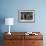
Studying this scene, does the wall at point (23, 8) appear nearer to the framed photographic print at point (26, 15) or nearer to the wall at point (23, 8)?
the wall at point (23, 8)

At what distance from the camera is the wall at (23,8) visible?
15.1ft

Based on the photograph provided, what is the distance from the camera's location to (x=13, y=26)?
4.62m

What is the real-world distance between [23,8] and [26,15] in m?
0.27

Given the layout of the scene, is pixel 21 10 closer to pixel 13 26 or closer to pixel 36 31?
pixel 13 26

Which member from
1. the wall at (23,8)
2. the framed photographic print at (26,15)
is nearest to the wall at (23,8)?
the wall at (23,8)

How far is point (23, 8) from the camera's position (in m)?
4.59

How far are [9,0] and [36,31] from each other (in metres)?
1.44

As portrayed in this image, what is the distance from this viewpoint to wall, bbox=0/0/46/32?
4590 mm

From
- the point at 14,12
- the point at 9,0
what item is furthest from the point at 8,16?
the point at 9,0

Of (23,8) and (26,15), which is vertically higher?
(23,8)

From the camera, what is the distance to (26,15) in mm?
4629

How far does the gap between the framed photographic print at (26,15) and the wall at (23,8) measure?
105 mm

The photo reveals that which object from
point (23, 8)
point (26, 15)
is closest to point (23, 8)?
point (23, 8)

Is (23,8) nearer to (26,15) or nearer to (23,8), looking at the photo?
(23,8)
